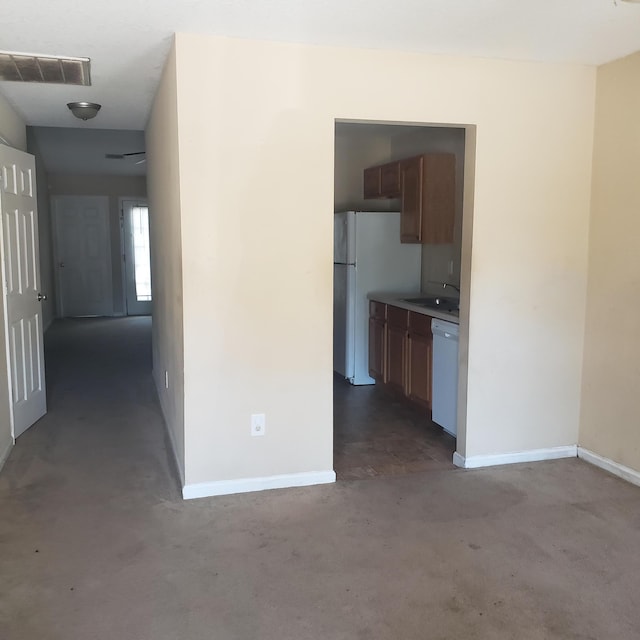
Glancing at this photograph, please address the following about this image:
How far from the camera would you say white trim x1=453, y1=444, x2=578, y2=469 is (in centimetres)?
368

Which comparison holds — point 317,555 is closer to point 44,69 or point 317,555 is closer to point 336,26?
point 336,26

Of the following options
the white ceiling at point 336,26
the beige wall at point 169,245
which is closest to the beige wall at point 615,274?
the white ceiling at point 336,26

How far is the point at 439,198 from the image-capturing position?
483 cm

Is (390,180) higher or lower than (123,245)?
higher

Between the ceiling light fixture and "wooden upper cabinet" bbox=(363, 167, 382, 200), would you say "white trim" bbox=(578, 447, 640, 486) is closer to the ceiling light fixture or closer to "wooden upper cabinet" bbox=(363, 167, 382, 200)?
"wooden upper cabinet" bbox=(363, 167, 382, 200)

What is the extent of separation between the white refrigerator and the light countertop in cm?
8

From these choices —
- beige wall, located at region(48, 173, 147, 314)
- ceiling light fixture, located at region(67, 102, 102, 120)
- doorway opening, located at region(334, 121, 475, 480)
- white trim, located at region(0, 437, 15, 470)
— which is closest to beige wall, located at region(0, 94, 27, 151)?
ceiling light fixture, located at region(67, 102, 102, 120)

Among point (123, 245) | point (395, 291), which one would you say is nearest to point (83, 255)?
point (123, 245)

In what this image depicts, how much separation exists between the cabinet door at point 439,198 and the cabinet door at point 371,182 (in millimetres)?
892

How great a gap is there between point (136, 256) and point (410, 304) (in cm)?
680

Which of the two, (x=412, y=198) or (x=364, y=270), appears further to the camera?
(x=364, y=270)

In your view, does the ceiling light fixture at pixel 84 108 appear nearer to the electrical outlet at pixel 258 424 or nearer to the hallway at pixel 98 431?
the hallway at pixel 98 431

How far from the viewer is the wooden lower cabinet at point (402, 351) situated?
4.44 meters

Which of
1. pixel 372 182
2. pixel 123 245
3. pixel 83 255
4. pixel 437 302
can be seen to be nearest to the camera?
pixel 437 302
